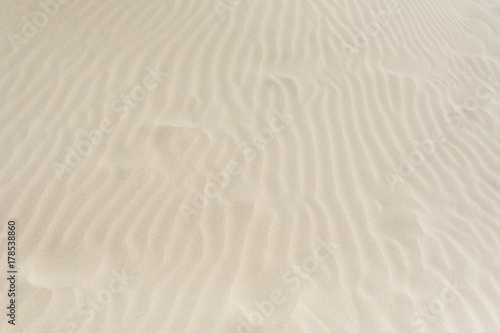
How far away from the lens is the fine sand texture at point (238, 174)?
9.62ft

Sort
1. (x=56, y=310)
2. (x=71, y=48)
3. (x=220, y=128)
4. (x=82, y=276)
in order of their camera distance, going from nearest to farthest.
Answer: (x=56, y=310) → (x=82, y=276) → (x=220, y=128) → (x=71, y=48)

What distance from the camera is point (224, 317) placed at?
9.23ft

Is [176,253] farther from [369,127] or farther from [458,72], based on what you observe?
[458,72]

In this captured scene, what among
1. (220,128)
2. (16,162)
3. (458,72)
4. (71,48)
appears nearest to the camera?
(16,162)

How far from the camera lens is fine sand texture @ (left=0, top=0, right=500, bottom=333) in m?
2.93

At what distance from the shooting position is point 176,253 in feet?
10.2

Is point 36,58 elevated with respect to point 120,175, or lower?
elevated

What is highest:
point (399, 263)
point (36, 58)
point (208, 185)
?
point (36, 58)

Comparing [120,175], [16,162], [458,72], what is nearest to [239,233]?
[120,175]

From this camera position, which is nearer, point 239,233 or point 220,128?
Answer: point 239,233

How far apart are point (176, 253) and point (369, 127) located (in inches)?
92.0

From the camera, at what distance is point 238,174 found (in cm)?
368

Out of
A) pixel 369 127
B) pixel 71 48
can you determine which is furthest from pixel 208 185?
pixel 71 48

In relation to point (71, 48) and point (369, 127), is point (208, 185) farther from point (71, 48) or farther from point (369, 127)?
point (71, 48)
